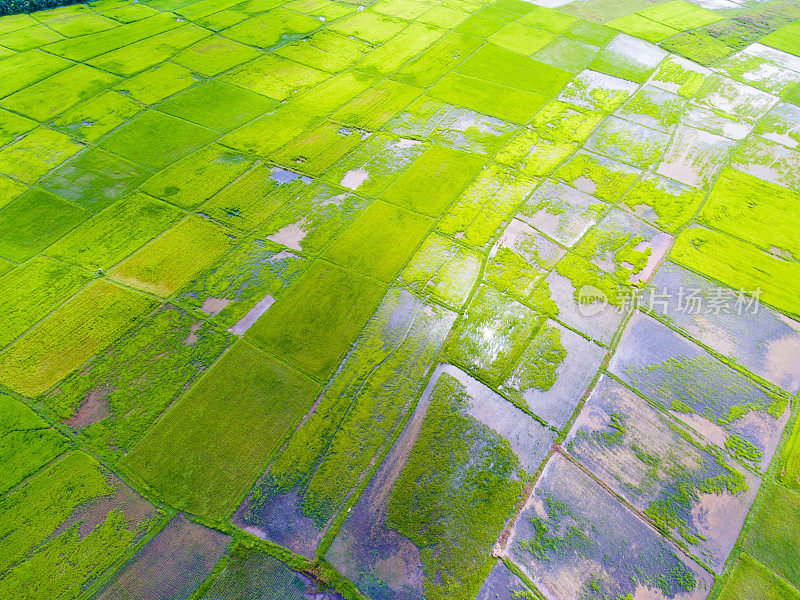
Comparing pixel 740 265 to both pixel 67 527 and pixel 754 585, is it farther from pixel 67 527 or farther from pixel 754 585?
pixel 67 527

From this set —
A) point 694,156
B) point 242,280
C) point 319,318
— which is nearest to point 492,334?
point 319,318

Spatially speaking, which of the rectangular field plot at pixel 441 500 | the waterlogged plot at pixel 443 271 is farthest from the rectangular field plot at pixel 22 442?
the waterlogged plot at pixel 443 271

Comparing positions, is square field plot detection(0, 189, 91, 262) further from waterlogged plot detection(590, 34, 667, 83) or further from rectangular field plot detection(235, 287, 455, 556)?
waterlogged plot detection(590, 34, 667, 83)

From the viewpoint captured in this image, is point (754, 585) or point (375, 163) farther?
point (375, 163)

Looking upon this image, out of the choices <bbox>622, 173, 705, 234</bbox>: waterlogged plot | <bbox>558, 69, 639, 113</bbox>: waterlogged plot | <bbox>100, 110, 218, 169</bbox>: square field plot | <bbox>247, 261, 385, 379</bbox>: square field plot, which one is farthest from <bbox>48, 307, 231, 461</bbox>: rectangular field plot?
<bbox>558, 69, 639, 113</bbox>: waterlogged plot

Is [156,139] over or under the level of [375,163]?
over

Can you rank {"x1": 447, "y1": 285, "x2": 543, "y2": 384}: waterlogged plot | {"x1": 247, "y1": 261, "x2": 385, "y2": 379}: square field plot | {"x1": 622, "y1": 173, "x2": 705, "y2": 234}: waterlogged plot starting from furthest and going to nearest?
1. {"x1": 622, "y1": 173, "x2": 705, "y2": 234}: waterlogged plot
2. {"x1": 247, "y1": 261, "x2": 385, "y2": 379}: square field plot
3. {"x1": 447, "y1": 285, "x2": 543, "y2": 384}: waterlogged plot
